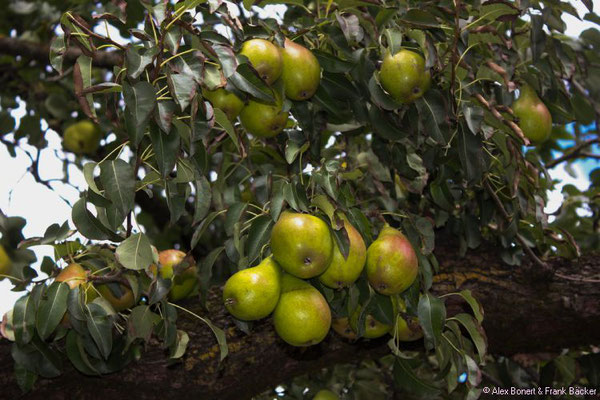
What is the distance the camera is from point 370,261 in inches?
61.5

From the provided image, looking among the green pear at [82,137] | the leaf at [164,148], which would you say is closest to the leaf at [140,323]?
the leaf at [164,148]

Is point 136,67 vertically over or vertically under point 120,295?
over

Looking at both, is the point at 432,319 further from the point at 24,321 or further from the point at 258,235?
the point at 24,321

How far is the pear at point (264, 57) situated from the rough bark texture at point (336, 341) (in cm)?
72

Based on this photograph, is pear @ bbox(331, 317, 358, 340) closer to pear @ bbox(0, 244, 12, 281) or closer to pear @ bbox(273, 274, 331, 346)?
pear @ bbox(273, 274, 331, 346)

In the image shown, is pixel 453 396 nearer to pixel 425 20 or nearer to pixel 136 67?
pixel 425 20

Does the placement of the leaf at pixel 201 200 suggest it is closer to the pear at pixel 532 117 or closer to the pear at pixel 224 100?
the pear at pixel 224 100

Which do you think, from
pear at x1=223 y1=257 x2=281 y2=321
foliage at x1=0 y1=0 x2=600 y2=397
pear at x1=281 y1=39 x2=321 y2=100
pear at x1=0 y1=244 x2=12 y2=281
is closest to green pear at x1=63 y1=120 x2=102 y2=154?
pear at x1=0 y1=244 x2=12 y2=281

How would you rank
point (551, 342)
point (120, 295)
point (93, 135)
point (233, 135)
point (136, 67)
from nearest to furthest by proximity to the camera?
point (136, 67) < point (233, 135) < point (120, 295) < point (551, 342) < point (93, 135)

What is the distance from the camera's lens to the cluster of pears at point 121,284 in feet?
5.38

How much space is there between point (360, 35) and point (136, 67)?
1.83 feet

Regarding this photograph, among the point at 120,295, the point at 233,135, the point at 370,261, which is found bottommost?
the point at 120,295

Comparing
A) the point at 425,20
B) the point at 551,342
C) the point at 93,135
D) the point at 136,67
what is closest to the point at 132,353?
the point at 136,67

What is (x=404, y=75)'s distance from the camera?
1.58 metres
